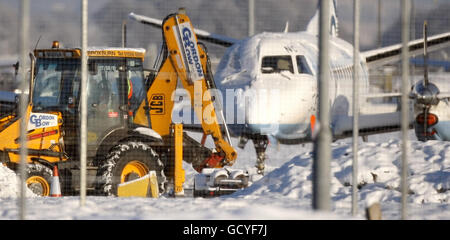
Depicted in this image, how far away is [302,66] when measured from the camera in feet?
47.2

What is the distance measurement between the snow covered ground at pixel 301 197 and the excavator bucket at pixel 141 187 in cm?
95

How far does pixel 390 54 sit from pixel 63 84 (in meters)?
10.1

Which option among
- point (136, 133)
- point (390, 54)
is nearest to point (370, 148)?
point (136, 133)

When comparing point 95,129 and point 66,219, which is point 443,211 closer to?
point 66,219

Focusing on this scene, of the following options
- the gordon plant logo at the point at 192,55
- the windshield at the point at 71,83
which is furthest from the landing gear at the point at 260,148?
the windshield at the point at 71,83

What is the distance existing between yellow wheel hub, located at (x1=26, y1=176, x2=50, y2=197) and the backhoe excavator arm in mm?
2076

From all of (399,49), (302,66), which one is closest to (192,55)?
(302,66)

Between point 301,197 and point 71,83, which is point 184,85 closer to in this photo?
point 71,83

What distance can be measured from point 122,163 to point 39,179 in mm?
1152

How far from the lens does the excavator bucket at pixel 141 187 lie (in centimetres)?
1052

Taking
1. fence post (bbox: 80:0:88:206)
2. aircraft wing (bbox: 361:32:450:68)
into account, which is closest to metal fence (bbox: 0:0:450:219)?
fence post (bbox: 80:0:88:206)

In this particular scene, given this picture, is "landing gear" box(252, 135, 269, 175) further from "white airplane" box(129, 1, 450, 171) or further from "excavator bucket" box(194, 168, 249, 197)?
"excavator bucket" box(194, 168, 249, 197)

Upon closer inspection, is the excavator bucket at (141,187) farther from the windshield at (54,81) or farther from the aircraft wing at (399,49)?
the aircraft wing at (399,49)

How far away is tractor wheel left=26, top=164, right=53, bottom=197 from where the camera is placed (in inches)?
406
